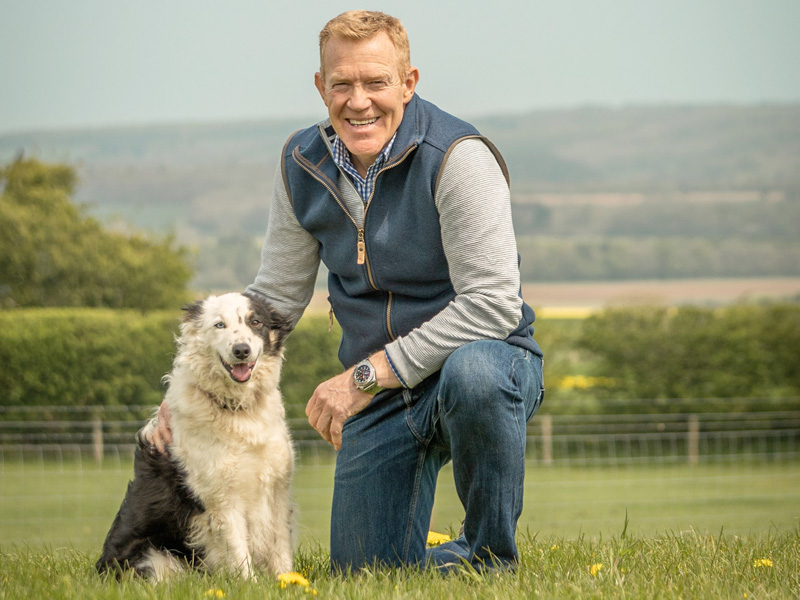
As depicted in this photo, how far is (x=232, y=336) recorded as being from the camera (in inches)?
122

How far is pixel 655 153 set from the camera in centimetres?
4409

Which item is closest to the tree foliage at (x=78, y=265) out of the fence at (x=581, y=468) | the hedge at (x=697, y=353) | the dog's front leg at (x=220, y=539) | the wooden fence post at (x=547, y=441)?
the fence at (x=581, y=468)

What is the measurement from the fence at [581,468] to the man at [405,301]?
6.51m

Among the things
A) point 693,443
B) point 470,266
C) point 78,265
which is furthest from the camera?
point 78,265

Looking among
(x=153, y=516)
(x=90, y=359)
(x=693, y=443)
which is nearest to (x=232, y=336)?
(x=153, y=516)

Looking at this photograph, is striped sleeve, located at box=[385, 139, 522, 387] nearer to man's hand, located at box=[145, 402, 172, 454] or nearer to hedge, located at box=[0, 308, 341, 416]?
man's hand, located at box=[145, 402, 172, 454]

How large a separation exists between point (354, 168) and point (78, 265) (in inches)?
514

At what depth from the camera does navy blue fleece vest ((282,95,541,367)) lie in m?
2.84

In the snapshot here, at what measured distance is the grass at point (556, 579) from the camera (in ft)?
7.86

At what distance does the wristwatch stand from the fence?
6870mm

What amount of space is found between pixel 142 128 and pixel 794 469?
130 ft

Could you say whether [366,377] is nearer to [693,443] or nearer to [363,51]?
[363,51]

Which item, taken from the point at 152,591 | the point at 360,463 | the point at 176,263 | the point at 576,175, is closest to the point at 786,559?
the point at 360,463

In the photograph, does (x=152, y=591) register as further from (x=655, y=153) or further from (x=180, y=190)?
(x=655, y=153)
